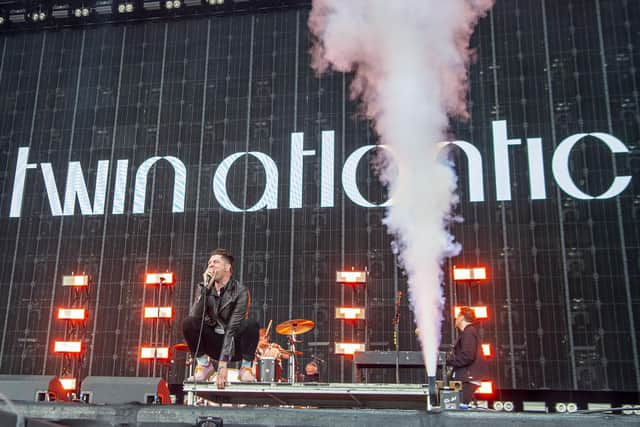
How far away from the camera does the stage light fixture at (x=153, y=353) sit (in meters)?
12.4

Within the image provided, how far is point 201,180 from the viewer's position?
13.3 metres

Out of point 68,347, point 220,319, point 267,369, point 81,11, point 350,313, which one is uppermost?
point 81,11

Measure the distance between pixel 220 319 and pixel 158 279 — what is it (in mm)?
8649

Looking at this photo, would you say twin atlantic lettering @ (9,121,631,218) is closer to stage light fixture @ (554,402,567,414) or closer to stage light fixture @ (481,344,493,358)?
stage light fixture @ (481,344,493,358)

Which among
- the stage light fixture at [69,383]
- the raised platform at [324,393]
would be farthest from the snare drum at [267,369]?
the stage light fixture at [69,383]

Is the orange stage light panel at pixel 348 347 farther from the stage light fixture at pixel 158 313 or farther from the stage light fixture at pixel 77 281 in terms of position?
the stage light fixture at pixel 77 281

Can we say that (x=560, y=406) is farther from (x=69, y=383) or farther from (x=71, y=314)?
Answer: (x=71, y=314)

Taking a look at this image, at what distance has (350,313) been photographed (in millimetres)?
11953

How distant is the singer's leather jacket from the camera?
4367 mm

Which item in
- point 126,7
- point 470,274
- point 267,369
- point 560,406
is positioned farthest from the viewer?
point 126,7

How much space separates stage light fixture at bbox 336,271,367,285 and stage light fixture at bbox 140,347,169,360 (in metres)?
3.36

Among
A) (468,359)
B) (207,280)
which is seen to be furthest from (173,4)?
(207,280)

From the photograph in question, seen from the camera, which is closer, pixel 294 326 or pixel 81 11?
pixel 294 326

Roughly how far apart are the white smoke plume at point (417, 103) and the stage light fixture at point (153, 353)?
4531 millimetres
